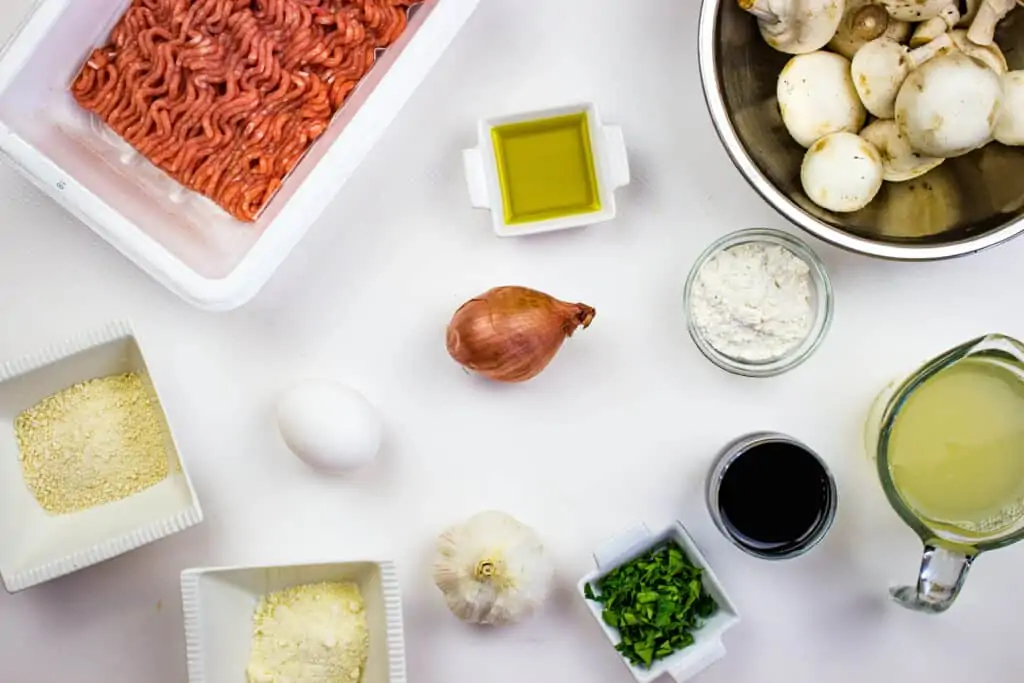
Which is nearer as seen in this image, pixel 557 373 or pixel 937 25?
pixel 937 25

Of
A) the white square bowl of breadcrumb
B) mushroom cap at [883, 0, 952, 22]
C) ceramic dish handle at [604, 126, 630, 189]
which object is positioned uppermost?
mushroom cap at [883, 0, 952, 22]

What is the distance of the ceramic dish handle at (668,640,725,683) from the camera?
1057 millimetres

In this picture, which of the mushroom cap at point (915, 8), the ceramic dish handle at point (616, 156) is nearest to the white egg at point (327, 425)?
the ceramic dish handle at point (616, 156)

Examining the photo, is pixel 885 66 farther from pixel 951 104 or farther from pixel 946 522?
pixel 946 522

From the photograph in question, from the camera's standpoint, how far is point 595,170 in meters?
1.10

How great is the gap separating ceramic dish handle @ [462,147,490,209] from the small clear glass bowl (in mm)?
239

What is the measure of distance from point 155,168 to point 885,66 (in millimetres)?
772

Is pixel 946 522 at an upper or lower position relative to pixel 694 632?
upper

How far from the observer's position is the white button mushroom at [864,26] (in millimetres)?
1034

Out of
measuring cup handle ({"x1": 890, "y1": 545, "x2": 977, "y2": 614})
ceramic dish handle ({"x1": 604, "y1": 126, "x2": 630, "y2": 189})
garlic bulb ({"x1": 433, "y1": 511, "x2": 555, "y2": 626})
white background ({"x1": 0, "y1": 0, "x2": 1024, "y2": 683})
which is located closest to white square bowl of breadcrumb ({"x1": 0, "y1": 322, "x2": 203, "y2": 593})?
white background ({"x1": 0, "y1": 0, "x2": 1024, "y2": 683})

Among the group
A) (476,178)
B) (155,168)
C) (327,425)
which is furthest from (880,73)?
(155,168)

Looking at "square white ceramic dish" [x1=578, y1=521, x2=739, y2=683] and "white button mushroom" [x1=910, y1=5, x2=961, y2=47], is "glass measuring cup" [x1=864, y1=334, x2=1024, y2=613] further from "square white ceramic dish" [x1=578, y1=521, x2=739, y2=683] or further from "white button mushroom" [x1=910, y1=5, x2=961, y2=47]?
"white button mushroom" [x1=910, y1=5, x2=961, y2=47]

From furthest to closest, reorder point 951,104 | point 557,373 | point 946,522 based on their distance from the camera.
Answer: point 557,373 → point 946,522 → point 951,104

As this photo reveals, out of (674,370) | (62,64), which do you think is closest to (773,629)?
(674,370)
